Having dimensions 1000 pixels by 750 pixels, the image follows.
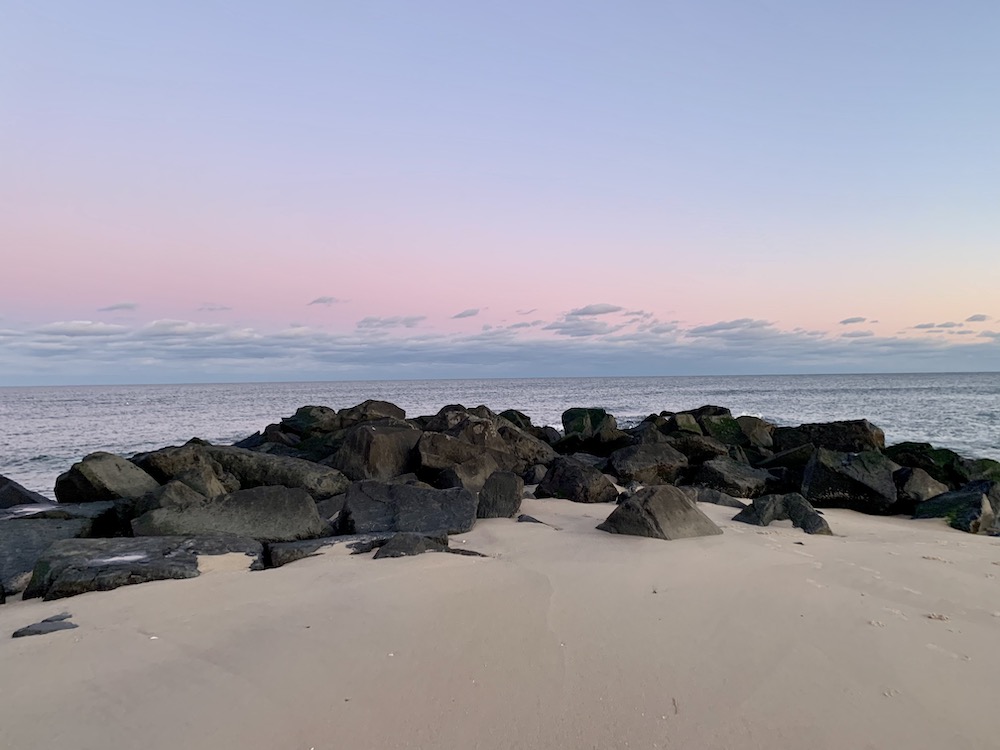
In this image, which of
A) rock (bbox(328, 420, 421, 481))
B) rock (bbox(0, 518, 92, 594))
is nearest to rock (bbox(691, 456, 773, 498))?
rock (bbox(328, 420, 421, 481))

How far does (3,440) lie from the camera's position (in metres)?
25.8

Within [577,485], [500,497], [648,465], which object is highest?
[500,497]

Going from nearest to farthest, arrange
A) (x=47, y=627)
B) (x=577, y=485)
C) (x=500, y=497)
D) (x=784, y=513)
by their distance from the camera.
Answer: (x=47, y=627), (x=784, y=513), (x=500, y=497), (x=577, y=485)

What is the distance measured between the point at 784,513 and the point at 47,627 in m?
6.63

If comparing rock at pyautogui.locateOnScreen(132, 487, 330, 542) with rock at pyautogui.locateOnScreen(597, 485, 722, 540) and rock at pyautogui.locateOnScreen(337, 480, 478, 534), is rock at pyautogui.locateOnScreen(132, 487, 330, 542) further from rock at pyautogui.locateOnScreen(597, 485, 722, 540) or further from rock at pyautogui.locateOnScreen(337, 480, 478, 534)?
rock at pyautogui.locateOnScreen(597, 485, 722, 540)

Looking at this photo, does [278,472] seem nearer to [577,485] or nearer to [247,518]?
[247,518]

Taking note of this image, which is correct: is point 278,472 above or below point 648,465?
above

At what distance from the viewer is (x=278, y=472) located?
30.0ft

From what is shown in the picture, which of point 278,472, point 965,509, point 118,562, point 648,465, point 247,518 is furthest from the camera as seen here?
point 648,465

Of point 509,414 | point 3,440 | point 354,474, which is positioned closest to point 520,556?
point 354,474

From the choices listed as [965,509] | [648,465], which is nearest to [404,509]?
[648,465]

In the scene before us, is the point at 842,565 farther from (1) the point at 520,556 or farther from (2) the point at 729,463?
(2) the point at 729,463

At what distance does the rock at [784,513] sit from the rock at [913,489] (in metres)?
3.09

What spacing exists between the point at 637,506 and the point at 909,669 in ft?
9.97
